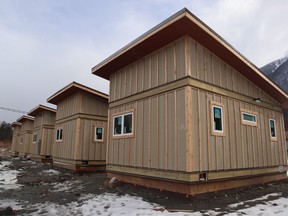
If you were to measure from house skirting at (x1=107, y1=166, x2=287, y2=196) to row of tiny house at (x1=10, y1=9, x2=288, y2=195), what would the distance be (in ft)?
0.09

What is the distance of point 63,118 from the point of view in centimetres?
1545

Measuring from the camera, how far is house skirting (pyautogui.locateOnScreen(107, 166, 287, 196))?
20.8ft

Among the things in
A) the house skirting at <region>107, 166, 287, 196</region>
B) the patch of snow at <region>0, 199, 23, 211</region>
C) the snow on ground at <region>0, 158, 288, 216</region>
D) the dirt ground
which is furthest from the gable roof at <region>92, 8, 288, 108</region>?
the patch of snow at <region>0, 199, 23, 211</region>

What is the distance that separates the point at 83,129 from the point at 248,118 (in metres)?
8.80

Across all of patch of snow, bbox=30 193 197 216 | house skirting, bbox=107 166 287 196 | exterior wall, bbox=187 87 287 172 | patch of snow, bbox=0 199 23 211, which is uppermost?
exterior wall, bbox=187 87 287 172

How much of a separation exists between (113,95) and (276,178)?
26.1ft

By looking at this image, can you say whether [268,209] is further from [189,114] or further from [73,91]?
[73,91]

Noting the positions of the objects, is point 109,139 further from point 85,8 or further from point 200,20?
point 85,8

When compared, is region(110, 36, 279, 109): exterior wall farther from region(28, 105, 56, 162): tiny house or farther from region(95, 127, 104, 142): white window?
region(28, 105, 56, 162): tiny house

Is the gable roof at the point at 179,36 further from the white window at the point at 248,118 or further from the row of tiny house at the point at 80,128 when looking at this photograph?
the row of tiny house at the point at 80,128

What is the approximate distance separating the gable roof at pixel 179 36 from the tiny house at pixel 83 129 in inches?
139

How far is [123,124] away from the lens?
9.21 meters

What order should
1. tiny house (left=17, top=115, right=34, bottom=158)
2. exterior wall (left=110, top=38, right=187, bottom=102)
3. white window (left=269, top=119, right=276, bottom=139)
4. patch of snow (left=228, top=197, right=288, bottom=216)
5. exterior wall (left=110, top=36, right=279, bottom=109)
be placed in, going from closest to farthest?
1. patch of snow (left=228, top=197, right=288, bottom=216)
2. exterior wall (left=110, top=36, right=279, bottom=109)
3. exterior wall (left=110, top=38, right=187, bottom=102)
4. white window (left=269, top=119, right=276, bottom=139)
5. tiny house (left=17, top=115, right=34, bottom=158)

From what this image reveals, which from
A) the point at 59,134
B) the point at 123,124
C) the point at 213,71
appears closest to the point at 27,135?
the point at 59,134
